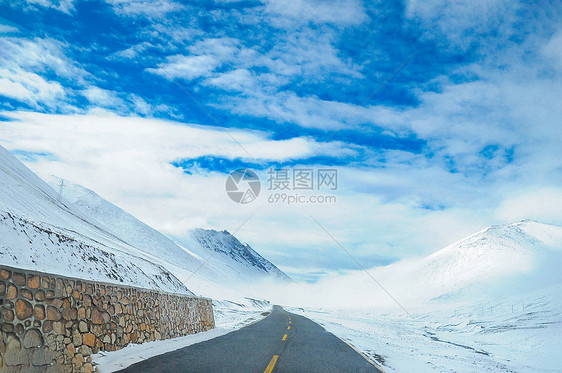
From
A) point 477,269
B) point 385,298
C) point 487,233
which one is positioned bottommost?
point 385,298

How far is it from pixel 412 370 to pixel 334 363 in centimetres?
198

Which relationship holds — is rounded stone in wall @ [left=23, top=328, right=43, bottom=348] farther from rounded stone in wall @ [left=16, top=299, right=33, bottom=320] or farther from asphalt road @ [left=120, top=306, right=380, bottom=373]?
asphalt road @ [left=120, top=306, right=380, bottom=373]

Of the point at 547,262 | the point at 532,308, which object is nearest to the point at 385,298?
the point at 547,262

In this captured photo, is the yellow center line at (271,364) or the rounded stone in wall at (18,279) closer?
the rounded stone in wall at (18,279)

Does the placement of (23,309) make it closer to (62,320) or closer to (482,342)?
(62,320)

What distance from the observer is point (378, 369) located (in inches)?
370

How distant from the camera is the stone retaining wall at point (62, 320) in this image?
6.27 metres

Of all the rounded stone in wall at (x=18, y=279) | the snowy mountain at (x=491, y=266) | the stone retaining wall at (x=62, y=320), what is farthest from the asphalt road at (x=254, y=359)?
the snowy mountain at (x=491, y=266)

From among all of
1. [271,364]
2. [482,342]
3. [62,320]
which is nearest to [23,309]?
[62,320]

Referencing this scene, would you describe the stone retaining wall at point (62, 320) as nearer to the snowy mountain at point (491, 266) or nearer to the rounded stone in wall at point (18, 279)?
the rounded stone in wall at point (18, 279)

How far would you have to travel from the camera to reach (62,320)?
756 cm

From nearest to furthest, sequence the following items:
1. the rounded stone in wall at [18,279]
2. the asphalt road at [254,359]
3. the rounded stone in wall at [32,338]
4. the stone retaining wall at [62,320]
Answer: the stone retaining wall at [62,320], the rounded stone in wall at [18,279], the rounded stone in wall at [32,338], the asphalt road at [254,359]

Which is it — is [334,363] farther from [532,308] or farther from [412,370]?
[532,308]

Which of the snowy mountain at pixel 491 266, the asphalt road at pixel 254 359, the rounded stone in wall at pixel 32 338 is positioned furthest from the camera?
the snowy mountain at pixel 491 266
